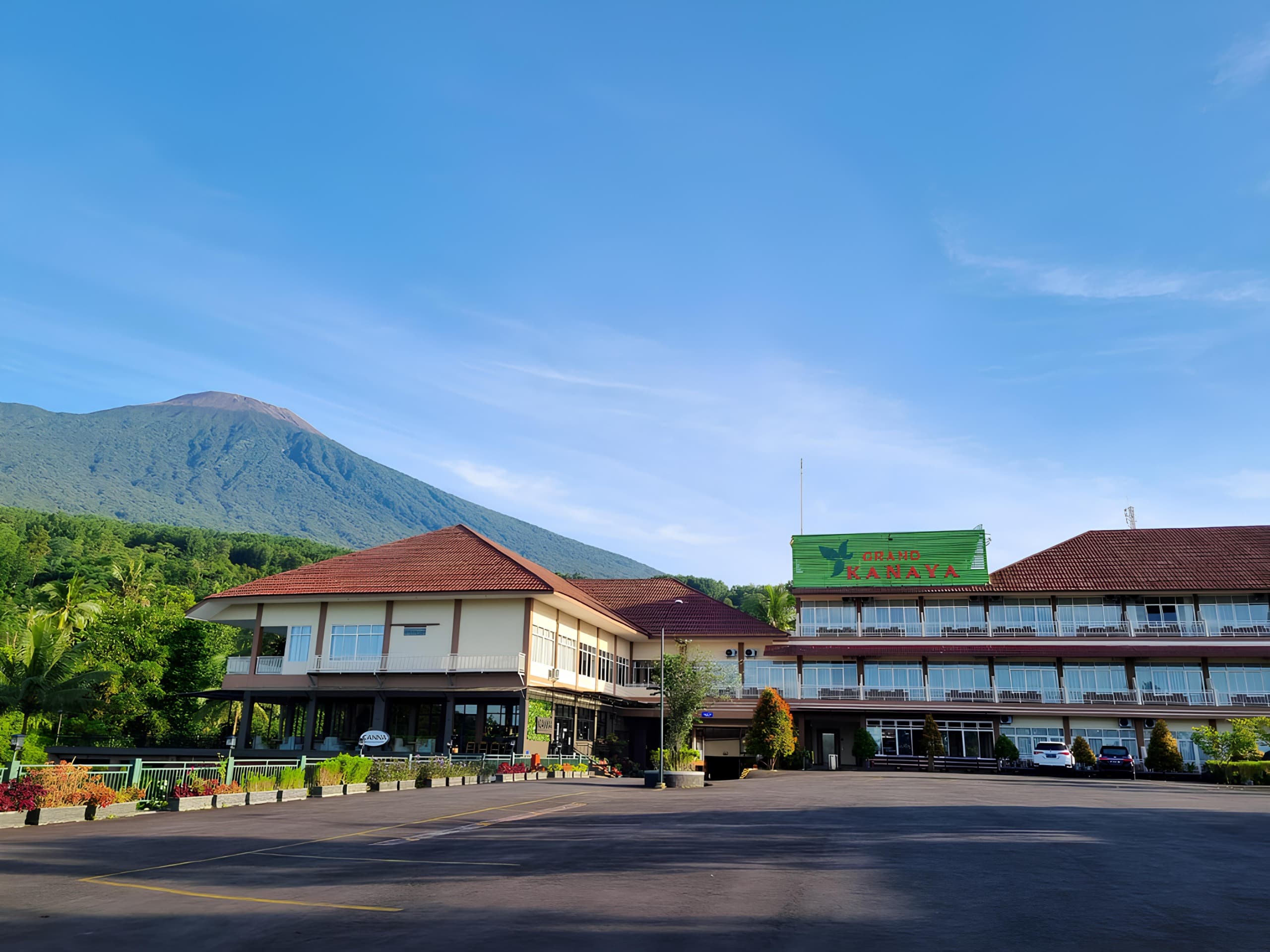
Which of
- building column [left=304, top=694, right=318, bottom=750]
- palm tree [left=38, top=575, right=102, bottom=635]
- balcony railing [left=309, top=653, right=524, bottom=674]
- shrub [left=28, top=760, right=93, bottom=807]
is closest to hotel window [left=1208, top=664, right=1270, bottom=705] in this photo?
balcony railing [left=309, top=653, right=524, bottom=674]

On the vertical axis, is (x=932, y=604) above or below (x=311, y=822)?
above

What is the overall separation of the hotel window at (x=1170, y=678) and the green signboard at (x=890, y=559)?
31.8 feet

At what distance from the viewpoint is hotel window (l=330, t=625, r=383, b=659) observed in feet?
151

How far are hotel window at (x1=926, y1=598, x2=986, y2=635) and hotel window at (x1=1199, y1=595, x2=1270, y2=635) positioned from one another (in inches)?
475

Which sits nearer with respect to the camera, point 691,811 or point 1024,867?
point 1024,867

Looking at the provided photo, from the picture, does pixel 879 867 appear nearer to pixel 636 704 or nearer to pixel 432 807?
pixel 432 807

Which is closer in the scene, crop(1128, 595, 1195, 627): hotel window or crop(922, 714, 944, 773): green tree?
crop(922, 714, 944, 773): green tree

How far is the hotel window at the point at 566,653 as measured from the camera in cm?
4750

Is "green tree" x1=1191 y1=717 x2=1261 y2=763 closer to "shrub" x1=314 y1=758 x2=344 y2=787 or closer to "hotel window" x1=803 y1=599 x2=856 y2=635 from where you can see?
"hotel window" x1=803 y1=599 x2=856 y2=635

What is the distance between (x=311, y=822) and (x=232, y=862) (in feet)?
17.5

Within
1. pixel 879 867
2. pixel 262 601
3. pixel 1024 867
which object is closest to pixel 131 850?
pixel 879 867

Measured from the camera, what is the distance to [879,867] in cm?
1352

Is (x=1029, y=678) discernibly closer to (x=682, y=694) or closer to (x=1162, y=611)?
(x=1162, y=611)

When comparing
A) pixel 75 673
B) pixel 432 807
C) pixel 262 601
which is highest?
pixel 262 601
